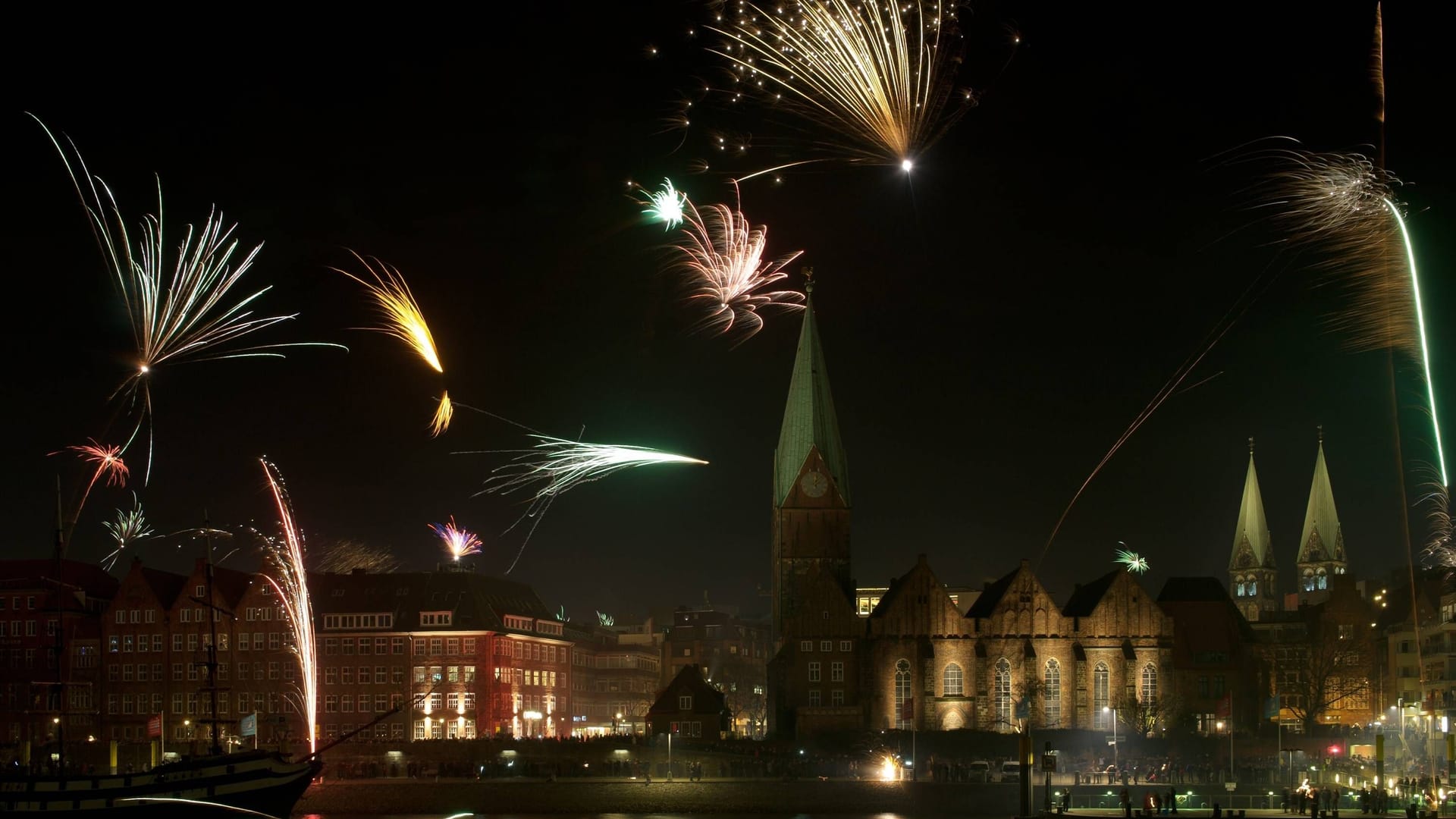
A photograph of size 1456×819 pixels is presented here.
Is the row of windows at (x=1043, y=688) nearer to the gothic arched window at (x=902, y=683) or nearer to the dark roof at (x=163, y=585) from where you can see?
the gothic arched window at (x=902, y=683)

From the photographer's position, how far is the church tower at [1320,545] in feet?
509

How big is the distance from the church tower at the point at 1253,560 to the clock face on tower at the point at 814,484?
63509 mm

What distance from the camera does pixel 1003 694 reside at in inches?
3777

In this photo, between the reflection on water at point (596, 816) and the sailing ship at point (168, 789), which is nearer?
the sailing ship at point (168, 789)

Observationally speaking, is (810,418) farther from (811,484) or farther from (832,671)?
(832,671)

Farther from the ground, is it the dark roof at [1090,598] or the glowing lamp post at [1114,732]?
the dark roof at [1090,598]

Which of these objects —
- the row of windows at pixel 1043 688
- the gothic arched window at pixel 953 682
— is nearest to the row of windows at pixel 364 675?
the row of windows at pixel 1043 688

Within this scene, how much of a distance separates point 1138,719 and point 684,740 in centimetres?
2700

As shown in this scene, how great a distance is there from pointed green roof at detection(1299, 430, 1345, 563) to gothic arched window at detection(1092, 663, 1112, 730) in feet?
220

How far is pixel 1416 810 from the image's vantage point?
50406 millimetres

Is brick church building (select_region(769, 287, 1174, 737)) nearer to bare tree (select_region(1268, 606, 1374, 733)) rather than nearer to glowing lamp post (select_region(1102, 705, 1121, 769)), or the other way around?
glowing lamp post (select_region(1102, 705, 1121, 769))

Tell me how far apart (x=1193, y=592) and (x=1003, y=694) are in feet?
54.7

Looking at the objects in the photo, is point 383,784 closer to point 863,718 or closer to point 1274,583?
point 863,718

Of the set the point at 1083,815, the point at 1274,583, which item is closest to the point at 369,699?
the point at 1083,815
